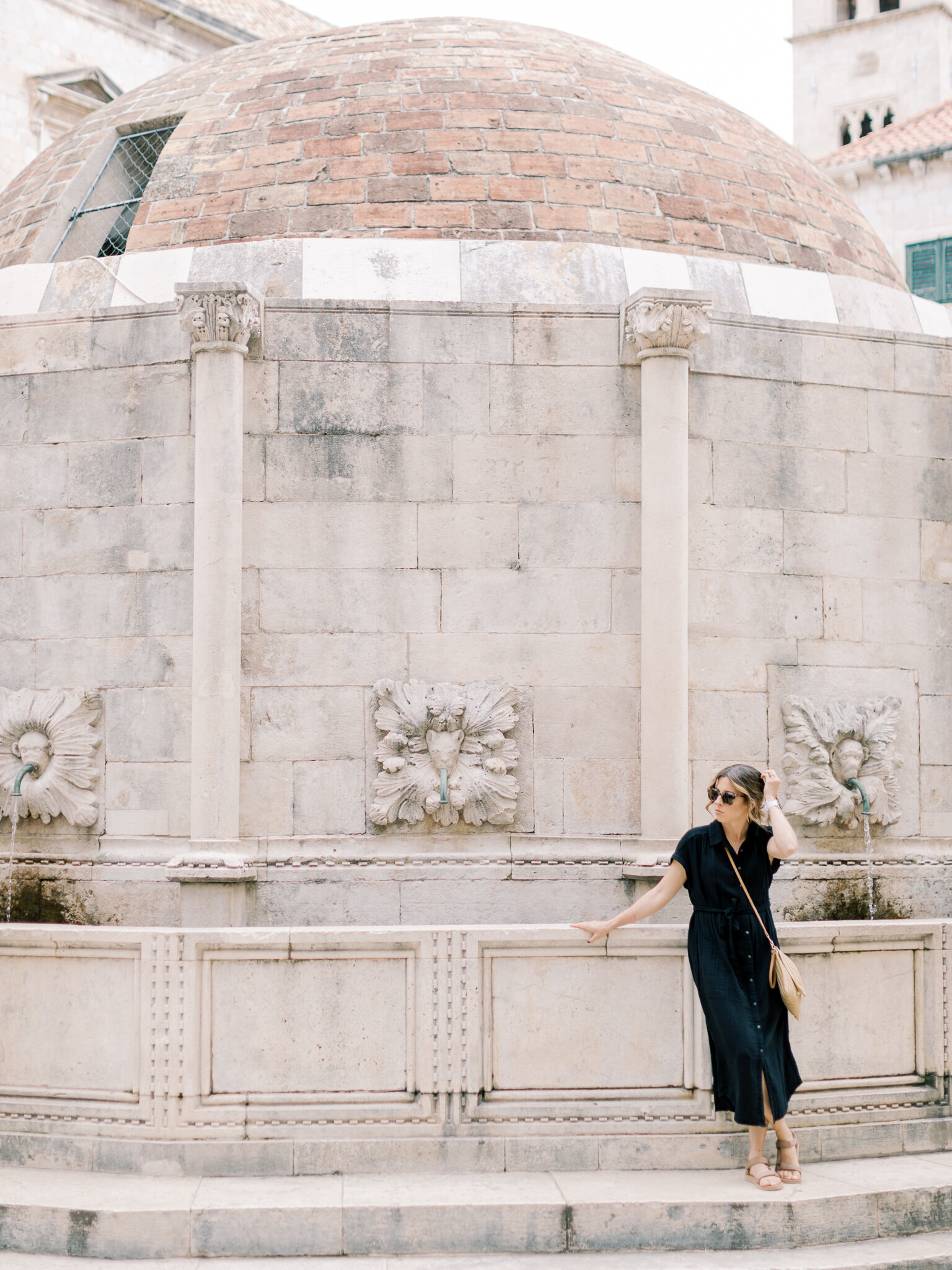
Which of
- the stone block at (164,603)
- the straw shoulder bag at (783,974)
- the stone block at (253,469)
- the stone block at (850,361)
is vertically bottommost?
the straw shoulder bag at (783,974)

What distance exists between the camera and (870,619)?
380 inches

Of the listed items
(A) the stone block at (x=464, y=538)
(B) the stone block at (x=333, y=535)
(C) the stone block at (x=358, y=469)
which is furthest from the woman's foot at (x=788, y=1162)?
(C) the stone block at (x=358, y=469)

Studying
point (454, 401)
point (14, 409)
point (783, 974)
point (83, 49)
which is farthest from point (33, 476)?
point (83, 49)

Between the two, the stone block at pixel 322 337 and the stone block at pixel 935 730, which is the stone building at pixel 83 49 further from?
the stone block at pixel 935 730

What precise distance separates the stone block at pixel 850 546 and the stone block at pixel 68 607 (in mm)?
4542

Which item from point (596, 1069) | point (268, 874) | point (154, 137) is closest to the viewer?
point (596, 1069)

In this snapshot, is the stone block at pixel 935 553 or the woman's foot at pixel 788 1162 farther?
the stone block at pixel 935 553

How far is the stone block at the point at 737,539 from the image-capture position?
9.27 meters

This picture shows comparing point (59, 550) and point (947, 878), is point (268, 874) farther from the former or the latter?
point (947, 878)

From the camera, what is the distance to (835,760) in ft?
30.8

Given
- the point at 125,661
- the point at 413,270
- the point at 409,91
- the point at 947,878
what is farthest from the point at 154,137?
the point at 947,878

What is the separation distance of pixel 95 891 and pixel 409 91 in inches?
276

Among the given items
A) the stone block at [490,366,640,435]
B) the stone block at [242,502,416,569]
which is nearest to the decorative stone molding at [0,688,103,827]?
the stone block at [242,502,416,569]

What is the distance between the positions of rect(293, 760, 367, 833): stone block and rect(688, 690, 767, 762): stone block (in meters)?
2.24
